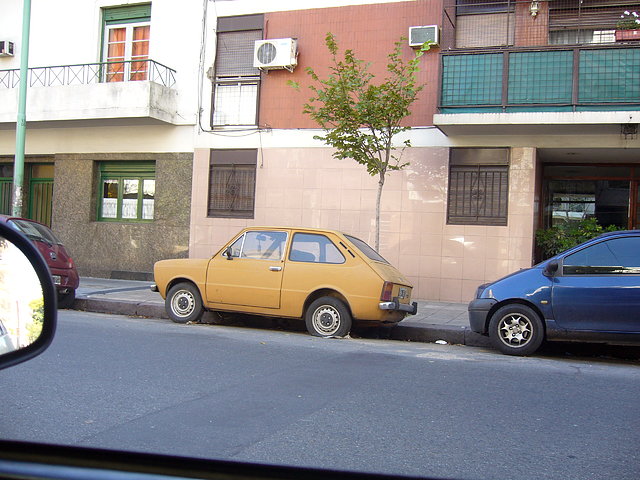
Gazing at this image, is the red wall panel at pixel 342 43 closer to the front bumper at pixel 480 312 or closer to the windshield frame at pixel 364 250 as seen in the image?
the windshield frame at pixel 364 250

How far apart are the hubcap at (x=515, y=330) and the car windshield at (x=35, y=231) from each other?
766 centimetres

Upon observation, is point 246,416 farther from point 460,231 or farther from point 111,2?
point 111,2

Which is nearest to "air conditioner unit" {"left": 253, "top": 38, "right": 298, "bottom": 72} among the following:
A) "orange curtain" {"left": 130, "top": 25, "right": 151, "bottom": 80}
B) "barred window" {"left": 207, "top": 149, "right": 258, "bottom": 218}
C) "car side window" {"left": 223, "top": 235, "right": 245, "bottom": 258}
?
"barred window" {"left": 207, "top": 149, "right": 258, "bottom": 218}

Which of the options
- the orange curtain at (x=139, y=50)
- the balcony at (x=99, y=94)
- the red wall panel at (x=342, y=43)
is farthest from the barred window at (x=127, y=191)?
the red wall panel at (x=342, y=43)

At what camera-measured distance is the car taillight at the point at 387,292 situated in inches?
356

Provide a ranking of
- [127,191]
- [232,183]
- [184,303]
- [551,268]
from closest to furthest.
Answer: [551,268]
[184,303]
[232,183]
[127,191]

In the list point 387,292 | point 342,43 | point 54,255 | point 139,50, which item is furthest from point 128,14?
point 387,292

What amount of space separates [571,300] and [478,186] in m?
5.89

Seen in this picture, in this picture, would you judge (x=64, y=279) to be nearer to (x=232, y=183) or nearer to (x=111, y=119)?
(x=232, y=183)

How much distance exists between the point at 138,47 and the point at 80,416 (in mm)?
14065

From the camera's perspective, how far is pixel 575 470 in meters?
3.93

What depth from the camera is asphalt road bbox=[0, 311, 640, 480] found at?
13.4 ft

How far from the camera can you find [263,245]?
9.72 metres

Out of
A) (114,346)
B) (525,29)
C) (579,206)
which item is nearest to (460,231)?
(579,206)
